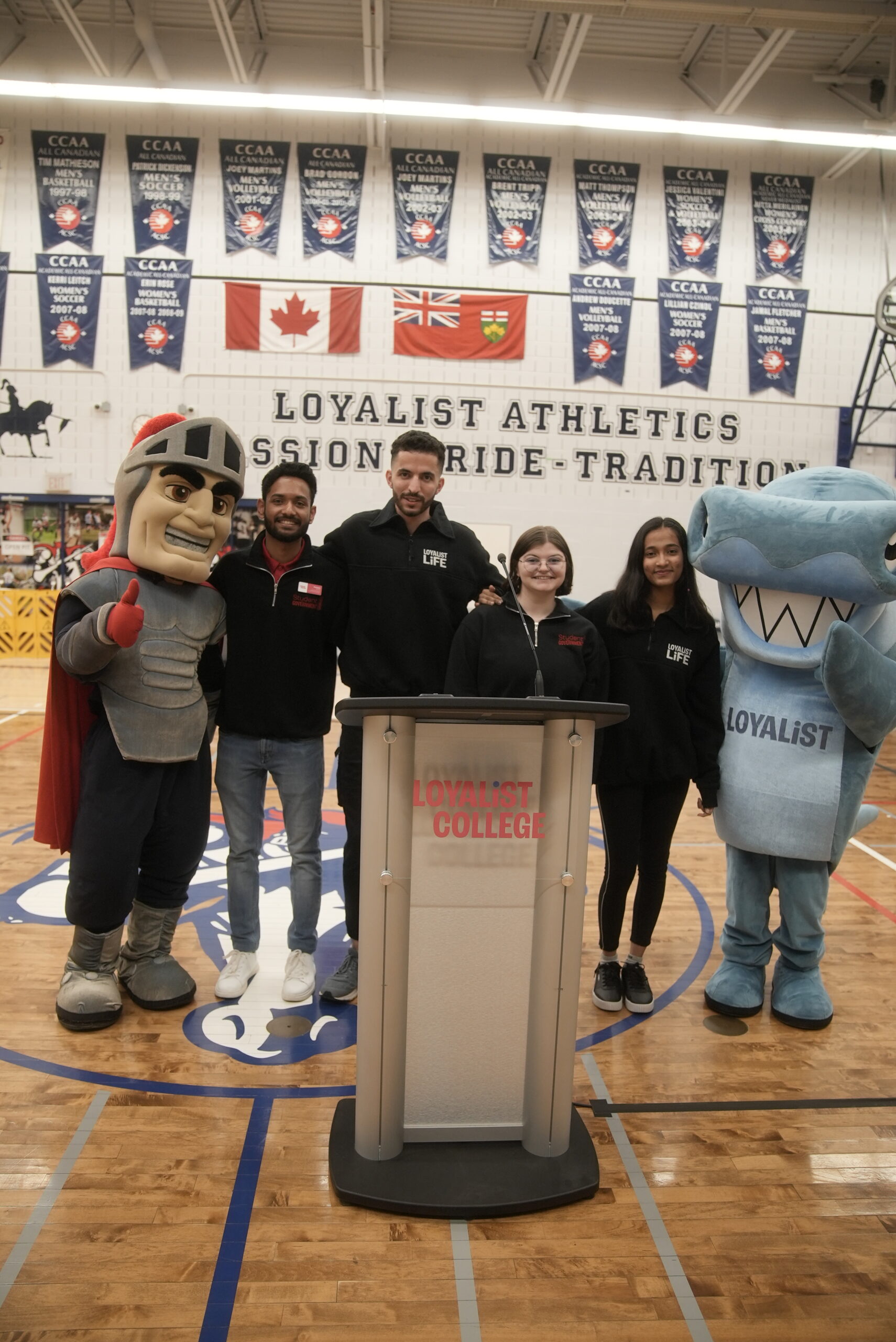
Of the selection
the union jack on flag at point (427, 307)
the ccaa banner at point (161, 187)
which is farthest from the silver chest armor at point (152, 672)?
the ccaa banner at point (161, 187)

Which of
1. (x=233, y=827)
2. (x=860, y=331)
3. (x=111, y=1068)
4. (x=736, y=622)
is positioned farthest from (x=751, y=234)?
(x=111, y=1068)

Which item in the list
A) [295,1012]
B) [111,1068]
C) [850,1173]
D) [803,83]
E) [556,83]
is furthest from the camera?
[803,83]

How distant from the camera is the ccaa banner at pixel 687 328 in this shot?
965 centimetres

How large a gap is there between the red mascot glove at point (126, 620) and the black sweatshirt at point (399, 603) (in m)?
0.66

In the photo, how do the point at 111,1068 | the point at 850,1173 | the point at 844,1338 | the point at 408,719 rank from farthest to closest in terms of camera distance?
1. the point at 111,1068
2. the point at 850,1173
3. the point at 408,719
4. the point at 844,1338

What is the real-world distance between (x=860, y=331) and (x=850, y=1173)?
387 inches

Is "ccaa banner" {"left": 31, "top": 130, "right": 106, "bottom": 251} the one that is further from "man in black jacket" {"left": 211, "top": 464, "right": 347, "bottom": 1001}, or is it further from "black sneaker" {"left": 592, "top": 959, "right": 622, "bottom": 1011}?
"black sneaker" {"left": 592, "top": 959, "right": 622, "bottom": 1011}

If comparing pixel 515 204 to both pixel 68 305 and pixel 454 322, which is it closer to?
pixel 454 322

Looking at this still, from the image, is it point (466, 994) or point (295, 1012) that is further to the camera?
Result: point (295, 1012)

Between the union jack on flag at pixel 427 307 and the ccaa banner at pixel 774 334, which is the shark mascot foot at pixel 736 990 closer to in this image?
the union jack on flag at pixel 427 307

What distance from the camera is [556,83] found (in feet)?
28.5

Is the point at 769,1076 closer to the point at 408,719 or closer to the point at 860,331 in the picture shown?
the point at 408,719

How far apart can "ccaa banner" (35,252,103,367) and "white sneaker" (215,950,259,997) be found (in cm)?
824

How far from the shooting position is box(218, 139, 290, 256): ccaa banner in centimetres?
929
